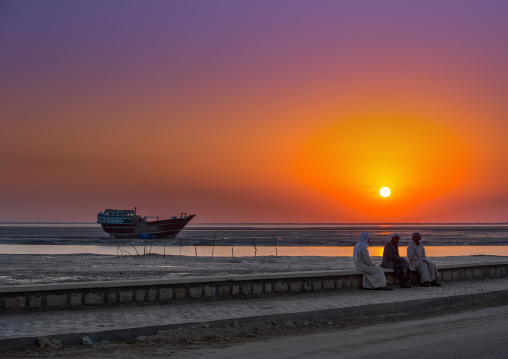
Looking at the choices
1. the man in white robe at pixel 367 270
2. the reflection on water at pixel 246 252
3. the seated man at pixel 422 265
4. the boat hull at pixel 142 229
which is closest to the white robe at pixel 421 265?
the seated man at pixel 422 265

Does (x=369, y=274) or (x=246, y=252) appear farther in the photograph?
(x=246, y=252)

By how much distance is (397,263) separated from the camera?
11.8m

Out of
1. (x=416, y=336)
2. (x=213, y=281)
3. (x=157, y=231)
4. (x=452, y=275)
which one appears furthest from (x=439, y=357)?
(x=157, y=231)

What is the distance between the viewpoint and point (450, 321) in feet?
27.8

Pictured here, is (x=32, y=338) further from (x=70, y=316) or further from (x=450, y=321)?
(x=450, y=321)

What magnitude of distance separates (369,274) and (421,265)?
1.60m

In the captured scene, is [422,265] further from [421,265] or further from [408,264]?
[408,264]

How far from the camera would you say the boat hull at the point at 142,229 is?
65125 millimetres

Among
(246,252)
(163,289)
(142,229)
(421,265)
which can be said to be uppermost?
(142,229)

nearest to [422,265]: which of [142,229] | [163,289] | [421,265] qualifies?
[421,265]

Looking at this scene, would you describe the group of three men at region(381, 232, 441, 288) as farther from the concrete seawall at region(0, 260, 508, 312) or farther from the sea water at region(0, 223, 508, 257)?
the sea water at region(0, 223, 508, 257)

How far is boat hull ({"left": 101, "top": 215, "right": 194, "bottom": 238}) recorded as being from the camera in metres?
65.1

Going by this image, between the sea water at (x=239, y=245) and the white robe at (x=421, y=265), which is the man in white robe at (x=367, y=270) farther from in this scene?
the sea water at (x=239, y=245)

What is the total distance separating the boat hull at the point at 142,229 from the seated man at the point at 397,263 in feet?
181
